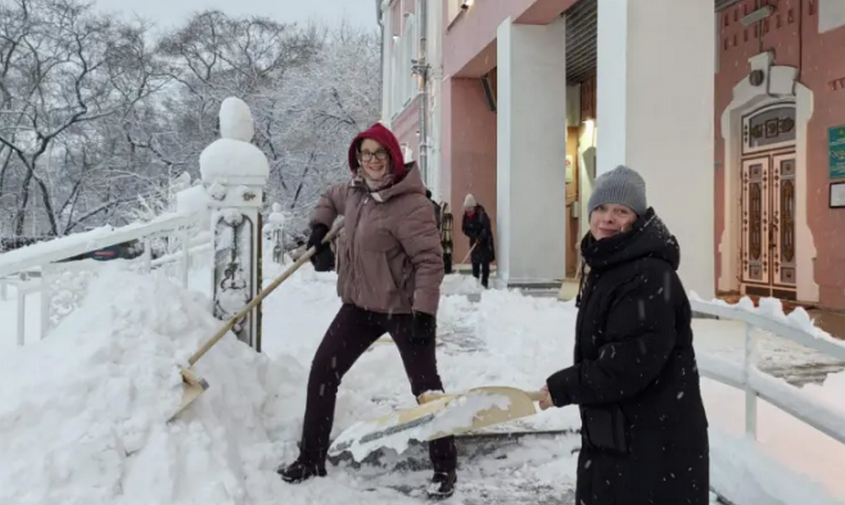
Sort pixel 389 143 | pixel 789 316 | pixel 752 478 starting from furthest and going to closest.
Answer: pixel 389 143 < pixel 752 478 < pixel 789 316

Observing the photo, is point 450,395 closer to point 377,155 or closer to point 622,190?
point 622,190

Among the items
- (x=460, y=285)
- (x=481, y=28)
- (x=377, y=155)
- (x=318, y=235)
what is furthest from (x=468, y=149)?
(x=377, y=155)

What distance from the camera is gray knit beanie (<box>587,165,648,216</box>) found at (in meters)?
2.04

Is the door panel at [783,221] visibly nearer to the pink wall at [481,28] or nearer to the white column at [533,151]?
the white column at [533,151]

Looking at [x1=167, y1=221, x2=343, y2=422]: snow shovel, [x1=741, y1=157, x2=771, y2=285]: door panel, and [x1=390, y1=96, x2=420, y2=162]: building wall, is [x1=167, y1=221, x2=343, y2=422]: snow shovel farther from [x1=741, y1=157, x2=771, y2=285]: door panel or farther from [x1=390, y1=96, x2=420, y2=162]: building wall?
[x1=390, y1=96, x2=420, y2=162]: building wall

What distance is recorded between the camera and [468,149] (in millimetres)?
15883

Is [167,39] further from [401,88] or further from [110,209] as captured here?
[401,88]

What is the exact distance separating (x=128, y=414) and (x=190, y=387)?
326 mm

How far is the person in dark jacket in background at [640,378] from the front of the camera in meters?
1.90

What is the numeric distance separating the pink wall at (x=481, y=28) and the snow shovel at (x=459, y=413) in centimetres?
874

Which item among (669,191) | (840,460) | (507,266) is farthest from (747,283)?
(840,460)

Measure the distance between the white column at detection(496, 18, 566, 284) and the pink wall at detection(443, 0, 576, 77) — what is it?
395mm

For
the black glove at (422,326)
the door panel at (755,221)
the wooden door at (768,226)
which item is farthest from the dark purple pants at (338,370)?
the door panel at (755,221)

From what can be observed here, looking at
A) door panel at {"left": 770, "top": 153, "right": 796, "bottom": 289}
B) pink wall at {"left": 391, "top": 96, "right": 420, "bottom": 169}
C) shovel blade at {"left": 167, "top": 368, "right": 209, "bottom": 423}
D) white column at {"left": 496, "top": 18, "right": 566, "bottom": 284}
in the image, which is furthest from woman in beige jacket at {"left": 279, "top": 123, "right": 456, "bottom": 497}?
pink wall at {"left": 391, "top": 96, "right": 420, "bottom": 169}
